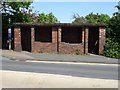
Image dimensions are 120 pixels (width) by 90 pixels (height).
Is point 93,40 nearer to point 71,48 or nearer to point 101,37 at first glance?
point 101,37

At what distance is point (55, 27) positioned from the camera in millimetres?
31875

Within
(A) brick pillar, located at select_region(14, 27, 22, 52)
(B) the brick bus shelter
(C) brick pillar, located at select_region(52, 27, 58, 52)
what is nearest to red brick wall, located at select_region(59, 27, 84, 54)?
(B) the brick bus shelter

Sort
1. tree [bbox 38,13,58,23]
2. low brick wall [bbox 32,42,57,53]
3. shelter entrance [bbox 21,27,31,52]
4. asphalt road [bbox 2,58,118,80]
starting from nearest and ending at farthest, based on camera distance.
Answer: asphalt road [bbox 2,58,118,80], low brick wall [bbox 32,42,57,53], shelter entrance [bbox 21,27,31,52], tree [bbox 38,13,58,23]

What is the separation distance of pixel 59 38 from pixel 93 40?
351 cm

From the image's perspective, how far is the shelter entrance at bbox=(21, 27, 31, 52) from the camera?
33.1 metres

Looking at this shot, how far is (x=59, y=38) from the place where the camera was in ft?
104

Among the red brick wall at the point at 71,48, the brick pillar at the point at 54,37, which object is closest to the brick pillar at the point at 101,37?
the red brick wall at the point at 71,48

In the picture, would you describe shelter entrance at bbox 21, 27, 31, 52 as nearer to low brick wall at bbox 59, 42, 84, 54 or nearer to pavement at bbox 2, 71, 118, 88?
low brick wall at bbox 59, 42, 84, 54

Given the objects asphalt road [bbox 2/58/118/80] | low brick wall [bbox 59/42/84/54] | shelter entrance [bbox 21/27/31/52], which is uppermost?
shelter entrance [bbox 21/27/31/52]

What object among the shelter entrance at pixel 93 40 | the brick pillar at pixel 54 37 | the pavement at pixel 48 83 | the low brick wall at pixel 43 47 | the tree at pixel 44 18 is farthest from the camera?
the tree at pixel 44 18

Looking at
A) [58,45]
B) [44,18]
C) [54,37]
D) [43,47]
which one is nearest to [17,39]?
[43,47]

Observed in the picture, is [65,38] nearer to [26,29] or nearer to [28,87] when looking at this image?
[26,29]

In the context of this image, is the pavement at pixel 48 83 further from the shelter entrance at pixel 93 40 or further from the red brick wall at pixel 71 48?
the shelter entrance at pixel 93 40

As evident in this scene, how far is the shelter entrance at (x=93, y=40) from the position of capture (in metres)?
32.5
